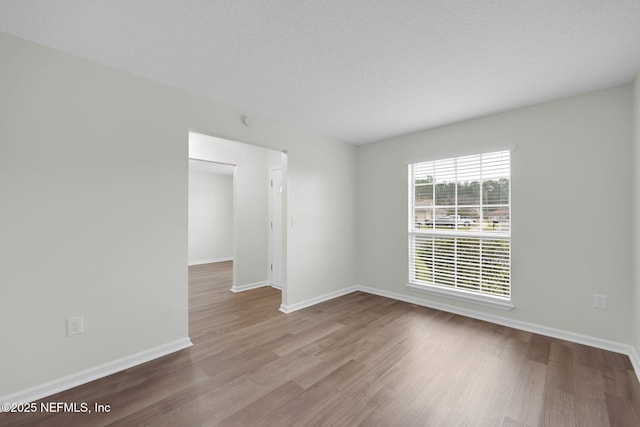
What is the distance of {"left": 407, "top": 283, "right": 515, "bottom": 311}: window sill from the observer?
10.4ft

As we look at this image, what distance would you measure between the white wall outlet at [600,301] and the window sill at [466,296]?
2.28 ft

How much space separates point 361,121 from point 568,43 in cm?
203

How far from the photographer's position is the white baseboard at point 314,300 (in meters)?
3.66

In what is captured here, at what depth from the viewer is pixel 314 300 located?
4012 millimetres

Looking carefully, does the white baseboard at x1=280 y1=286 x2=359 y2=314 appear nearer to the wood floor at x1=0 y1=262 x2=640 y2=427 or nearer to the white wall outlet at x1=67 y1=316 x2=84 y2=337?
the wood floor at x1=0 y1=262 x2=640 y2=427

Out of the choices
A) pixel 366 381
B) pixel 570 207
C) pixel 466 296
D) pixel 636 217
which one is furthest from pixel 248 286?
pixel 636 217

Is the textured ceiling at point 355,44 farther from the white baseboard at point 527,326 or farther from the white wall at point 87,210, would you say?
the white baseboard at point 527,326

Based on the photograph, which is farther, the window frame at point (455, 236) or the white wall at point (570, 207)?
the window frame at point (455, 236)

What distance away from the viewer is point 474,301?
339 centimetres

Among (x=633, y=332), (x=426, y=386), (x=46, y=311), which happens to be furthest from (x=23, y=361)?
(x=633, y=332)

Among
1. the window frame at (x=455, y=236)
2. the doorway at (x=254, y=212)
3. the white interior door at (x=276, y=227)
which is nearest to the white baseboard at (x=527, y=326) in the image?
the window frame at (x=455, y=236)

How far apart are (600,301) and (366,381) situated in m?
2.48

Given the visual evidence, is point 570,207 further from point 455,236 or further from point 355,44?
point 355,44

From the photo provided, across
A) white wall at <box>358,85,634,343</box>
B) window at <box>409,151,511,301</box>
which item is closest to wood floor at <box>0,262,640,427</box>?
white wall at <box>358,85,634,343</box>
